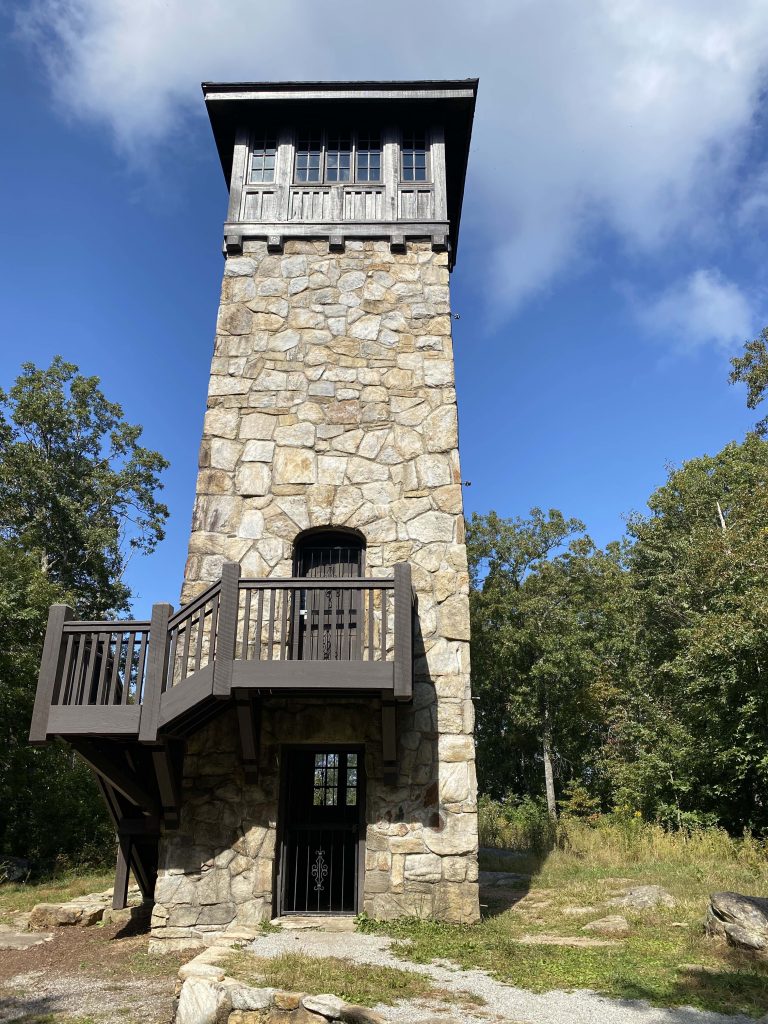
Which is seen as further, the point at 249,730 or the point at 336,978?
the point at 249,730

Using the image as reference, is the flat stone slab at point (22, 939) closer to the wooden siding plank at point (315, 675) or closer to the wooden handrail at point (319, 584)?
the wooden siding plank at point (315, 675)

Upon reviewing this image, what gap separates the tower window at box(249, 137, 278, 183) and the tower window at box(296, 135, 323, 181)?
400mm

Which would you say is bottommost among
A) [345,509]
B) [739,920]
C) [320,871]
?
[739,920]

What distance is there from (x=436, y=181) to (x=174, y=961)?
10.8 meters

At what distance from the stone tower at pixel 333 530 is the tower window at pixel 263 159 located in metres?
0.04

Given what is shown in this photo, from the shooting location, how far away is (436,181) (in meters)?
11.3

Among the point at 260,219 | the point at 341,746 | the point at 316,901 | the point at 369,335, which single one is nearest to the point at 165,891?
the point at 316,901

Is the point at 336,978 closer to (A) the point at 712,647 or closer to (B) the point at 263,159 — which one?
(A) the point at 712,647

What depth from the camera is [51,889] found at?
11.6 metres

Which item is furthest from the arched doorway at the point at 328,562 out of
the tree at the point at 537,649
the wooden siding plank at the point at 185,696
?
the tree at the point at 537,649

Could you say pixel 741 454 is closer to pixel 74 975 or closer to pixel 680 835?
pixel 680 835

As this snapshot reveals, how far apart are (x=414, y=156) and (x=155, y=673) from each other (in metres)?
8.86

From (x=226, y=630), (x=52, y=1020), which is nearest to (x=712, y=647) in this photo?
(x=226, y=630)

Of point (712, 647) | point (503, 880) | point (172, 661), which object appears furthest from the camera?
point (712, 647)
